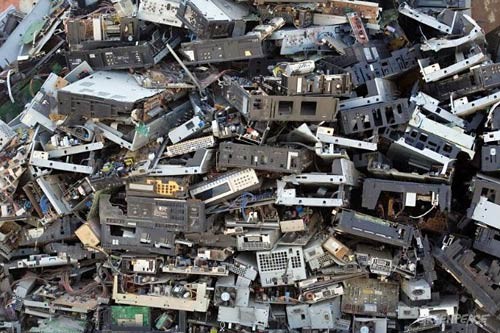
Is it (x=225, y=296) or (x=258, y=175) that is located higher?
(x=258, y=175)

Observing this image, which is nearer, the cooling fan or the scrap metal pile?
the scrap metal pile

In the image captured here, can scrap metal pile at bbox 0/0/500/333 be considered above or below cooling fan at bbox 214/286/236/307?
above

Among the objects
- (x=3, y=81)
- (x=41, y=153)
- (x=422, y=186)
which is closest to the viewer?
(x=422, y=186)

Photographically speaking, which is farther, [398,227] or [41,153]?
[41,153]

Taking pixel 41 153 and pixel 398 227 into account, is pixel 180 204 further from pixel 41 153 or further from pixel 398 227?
pixel 398 227

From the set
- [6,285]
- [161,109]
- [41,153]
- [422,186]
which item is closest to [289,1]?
[161,109]

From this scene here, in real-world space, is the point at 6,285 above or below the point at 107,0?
below

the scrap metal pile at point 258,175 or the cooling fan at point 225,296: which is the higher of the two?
the scrap metal pile at point 258,175

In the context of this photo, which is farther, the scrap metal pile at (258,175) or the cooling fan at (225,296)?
the cooling fan at (225,296)
